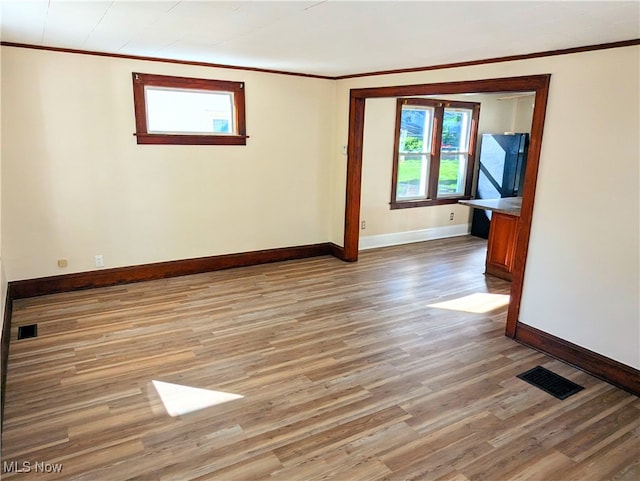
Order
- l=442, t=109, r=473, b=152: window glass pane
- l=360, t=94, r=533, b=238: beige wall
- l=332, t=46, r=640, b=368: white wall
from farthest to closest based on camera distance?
l=442, t=109, r=473, b=152: window glass pane < l=360, t=94, r=533, b=238: beige wall < l=332, t=46, r=640, b=368: white wall

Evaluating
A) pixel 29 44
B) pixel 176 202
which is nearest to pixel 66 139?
pixel 29 44

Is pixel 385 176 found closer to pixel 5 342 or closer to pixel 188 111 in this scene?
pixel 188 111

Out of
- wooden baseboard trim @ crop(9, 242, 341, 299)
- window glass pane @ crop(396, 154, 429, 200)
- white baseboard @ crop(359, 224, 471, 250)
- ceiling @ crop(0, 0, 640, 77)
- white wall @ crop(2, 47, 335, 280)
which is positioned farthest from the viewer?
window glass pane @ crop(396, 154, 429, 200)

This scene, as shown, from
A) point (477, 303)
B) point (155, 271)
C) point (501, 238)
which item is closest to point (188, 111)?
point (155, 271)

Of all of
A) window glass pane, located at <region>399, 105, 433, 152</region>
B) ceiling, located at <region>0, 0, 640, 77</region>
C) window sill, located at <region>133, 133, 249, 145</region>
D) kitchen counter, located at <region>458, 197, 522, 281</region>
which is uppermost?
ceiling, located at <region>0, 0, 640, 77</region>

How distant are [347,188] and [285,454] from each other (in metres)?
3.74

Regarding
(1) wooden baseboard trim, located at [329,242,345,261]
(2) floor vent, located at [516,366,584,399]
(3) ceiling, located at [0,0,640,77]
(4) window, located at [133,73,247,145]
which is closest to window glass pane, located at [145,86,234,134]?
(4) window, located at [133,73,247,145]

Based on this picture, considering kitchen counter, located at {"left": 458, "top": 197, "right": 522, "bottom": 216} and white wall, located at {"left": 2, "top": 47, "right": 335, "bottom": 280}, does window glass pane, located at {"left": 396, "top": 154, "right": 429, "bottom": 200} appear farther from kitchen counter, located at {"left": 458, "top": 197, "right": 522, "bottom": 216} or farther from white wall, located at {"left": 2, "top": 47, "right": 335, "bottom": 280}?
kitchen counter, located at {"left": 458, "top": 197, "right": 522, "bottom": 216}

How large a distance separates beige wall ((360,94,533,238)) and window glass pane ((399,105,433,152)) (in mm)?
306

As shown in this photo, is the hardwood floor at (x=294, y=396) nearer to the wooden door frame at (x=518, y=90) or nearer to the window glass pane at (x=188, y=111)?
the wooden door frame at (x=518, y=90)

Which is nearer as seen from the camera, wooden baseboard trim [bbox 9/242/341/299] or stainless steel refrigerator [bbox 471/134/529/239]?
wooden baseboard trim [bbox 9/242/341/299]

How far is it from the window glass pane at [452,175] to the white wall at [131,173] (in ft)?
7.27

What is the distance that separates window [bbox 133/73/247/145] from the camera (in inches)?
175

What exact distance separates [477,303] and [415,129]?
3132mm
